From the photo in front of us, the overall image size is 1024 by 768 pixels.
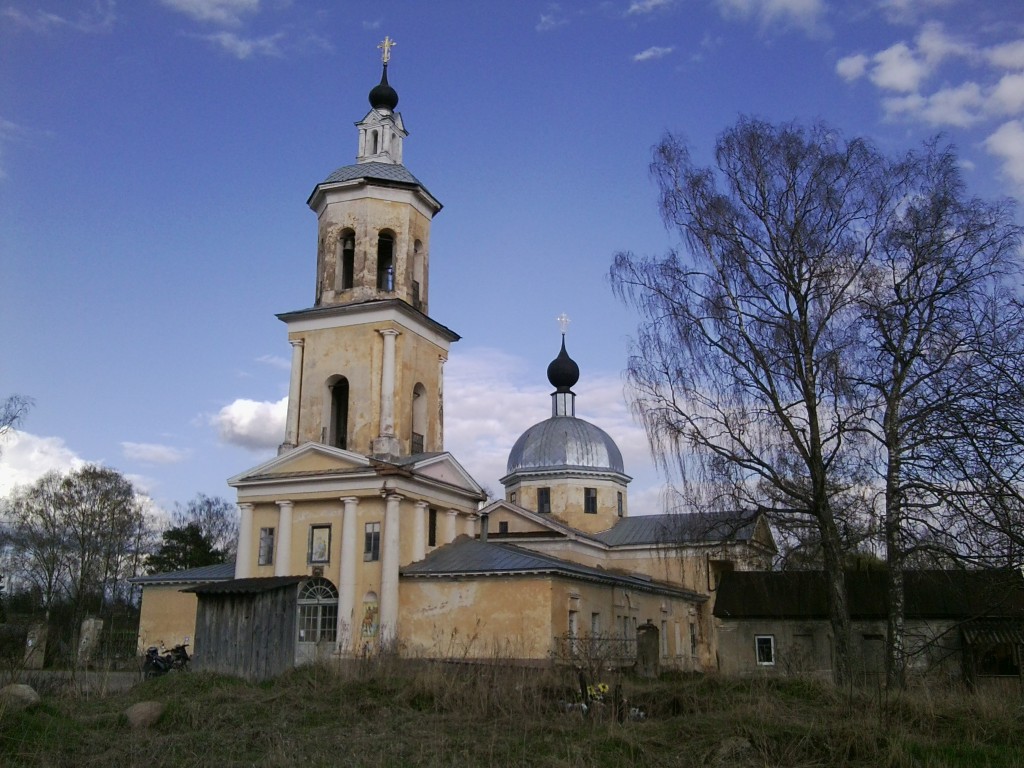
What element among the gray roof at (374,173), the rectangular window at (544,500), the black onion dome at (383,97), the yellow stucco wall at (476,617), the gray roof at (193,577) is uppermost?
the black onion dome at (383,97)

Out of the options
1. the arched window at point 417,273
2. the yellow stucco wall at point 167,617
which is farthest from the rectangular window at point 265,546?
the arched window at point 417,273

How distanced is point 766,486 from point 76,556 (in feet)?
122

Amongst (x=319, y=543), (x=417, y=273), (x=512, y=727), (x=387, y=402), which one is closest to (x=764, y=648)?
(x=387, y=402)

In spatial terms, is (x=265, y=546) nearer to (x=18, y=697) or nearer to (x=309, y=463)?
(x=309, y=463)

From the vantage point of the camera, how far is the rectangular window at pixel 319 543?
80.4 ft

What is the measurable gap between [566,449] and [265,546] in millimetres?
17502

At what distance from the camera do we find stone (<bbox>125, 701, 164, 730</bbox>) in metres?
11.8

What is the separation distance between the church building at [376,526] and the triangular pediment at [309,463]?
0.04 m

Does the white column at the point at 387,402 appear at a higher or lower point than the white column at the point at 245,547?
higher

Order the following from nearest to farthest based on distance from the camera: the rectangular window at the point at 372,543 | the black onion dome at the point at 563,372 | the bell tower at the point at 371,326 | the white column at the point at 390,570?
the white column at the point at 390,570
the rectangular window at the point at 372,543
the bell tower at the point at 371,326
the black onion dome at the point at 563,372

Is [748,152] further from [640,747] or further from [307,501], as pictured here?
[307,501]

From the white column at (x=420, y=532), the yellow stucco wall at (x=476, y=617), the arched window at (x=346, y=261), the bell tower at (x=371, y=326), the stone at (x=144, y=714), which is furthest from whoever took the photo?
the arched window at (x=346, y=261)

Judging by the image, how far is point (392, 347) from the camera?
84.9ft

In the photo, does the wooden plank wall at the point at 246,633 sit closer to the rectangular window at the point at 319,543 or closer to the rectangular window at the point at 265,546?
the rectangular window at the point at 319,543
